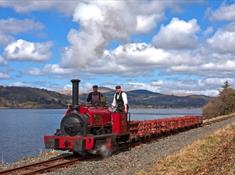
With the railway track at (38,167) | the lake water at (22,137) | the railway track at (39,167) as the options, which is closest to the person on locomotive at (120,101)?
the railway track at (39,167)

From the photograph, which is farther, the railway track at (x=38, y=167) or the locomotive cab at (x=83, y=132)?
the locomotive cab at (x=83, y=132)

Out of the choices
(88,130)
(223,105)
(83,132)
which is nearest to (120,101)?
(88,130)

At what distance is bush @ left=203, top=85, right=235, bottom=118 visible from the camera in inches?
3196

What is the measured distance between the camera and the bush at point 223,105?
266 ft

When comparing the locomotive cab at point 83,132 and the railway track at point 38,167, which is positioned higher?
the locomotive cab at point 83,132

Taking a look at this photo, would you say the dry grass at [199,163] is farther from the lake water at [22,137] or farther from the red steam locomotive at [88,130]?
the lake water at [22,137]

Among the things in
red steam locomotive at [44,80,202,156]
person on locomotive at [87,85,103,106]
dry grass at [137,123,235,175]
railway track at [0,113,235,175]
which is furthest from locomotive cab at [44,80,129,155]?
dry grass at [137,123,235,175]

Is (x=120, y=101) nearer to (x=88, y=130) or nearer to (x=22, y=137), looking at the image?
(x=88, y=130)

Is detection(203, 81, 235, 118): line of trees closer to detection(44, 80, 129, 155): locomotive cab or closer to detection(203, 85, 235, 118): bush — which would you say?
detection(203, 85, 235, 118): bush

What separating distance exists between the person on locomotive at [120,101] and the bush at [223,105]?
63.7m

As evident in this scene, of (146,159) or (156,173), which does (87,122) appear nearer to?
(146,159)

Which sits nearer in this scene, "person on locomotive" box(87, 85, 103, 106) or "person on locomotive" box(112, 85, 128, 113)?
"person on locomotive" box(87, 85, 103, 106)

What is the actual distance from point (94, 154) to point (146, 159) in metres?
2.77

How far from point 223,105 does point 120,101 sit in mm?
65528
